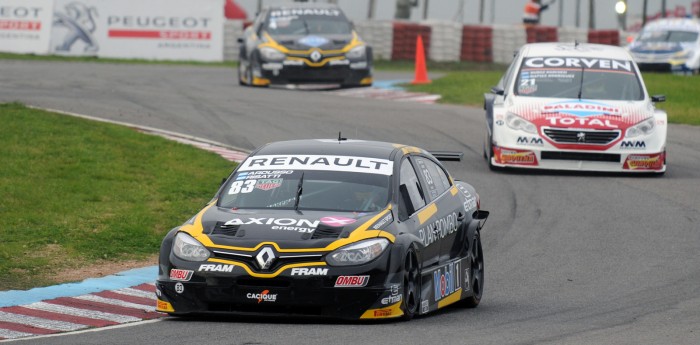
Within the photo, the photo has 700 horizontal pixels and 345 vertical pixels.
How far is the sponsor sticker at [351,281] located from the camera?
9141 mm

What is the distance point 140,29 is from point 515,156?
19979mm

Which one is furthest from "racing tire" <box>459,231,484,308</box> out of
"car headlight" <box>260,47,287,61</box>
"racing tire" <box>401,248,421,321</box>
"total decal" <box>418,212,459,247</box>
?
"car headlight" <box>260,47,287,61</box>

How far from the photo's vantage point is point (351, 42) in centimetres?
2938

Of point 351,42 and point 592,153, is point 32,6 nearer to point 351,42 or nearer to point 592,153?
point 351,42

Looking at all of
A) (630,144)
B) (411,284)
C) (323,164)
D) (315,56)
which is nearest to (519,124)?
(630,144)

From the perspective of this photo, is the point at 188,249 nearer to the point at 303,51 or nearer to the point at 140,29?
the point at 303,51

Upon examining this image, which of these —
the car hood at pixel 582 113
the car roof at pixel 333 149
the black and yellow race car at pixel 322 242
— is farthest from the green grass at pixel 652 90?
the black and yellow race car at pixel 322 242

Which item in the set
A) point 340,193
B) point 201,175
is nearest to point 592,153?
point 201,175

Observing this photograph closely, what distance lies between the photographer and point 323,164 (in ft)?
33.8

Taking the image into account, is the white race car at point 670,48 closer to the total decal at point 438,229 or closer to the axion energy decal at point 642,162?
the axion energy decal at point 642,162

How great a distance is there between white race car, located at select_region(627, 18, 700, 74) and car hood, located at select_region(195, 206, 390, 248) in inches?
1143

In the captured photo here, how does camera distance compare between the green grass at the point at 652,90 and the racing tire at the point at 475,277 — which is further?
the green grass at the point at 652,90

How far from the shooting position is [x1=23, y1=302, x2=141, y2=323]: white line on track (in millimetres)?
9992

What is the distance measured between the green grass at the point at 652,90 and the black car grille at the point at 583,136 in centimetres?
721
